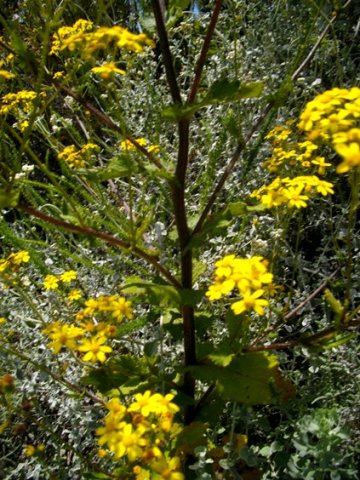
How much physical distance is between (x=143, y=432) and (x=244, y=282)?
1.08ft

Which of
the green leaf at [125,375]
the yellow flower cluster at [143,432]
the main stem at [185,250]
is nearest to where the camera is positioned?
the yellow flower cluster at [143,432]

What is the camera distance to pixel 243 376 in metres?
1.27

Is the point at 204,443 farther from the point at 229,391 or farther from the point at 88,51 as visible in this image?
the point at 88,51

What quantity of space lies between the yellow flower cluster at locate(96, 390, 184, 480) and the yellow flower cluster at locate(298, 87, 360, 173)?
21.0 inches

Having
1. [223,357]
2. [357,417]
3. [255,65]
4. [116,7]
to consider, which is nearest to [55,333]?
[223,357]

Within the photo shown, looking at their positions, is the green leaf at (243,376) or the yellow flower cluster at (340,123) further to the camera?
the green leaf at (243,376)

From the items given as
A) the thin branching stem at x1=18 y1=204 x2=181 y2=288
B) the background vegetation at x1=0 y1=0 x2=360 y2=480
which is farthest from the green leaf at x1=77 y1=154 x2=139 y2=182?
the thin branching stem at x1=18 y1=204 x2=181 y2=288

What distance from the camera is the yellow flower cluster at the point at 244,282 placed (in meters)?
1.08

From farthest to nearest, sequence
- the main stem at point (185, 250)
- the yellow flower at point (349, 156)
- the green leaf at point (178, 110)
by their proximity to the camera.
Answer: the main stem at point (185, 250)
the green leaf at point (178, 110)
the yellow flower at point (349, 156)

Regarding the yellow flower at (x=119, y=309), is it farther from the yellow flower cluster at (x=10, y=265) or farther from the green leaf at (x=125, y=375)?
the yellow flower cluster at (x=10, y=265)

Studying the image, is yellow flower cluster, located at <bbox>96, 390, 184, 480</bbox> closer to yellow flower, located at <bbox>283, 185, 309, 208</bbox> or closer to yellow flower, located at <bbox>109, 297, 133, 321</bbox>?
yellow flower, located at <bbox>109, 297, 133, 321</bbox>

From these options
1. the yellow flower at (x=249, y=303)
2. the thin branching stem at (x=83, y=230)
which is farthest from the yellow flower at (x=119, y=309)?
the yellow flower at (x=249, y=303)

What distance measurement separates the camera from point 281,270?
6.62 feet

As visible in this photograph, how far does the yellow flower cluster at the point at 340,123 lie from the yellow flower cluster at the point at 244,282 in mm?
267
